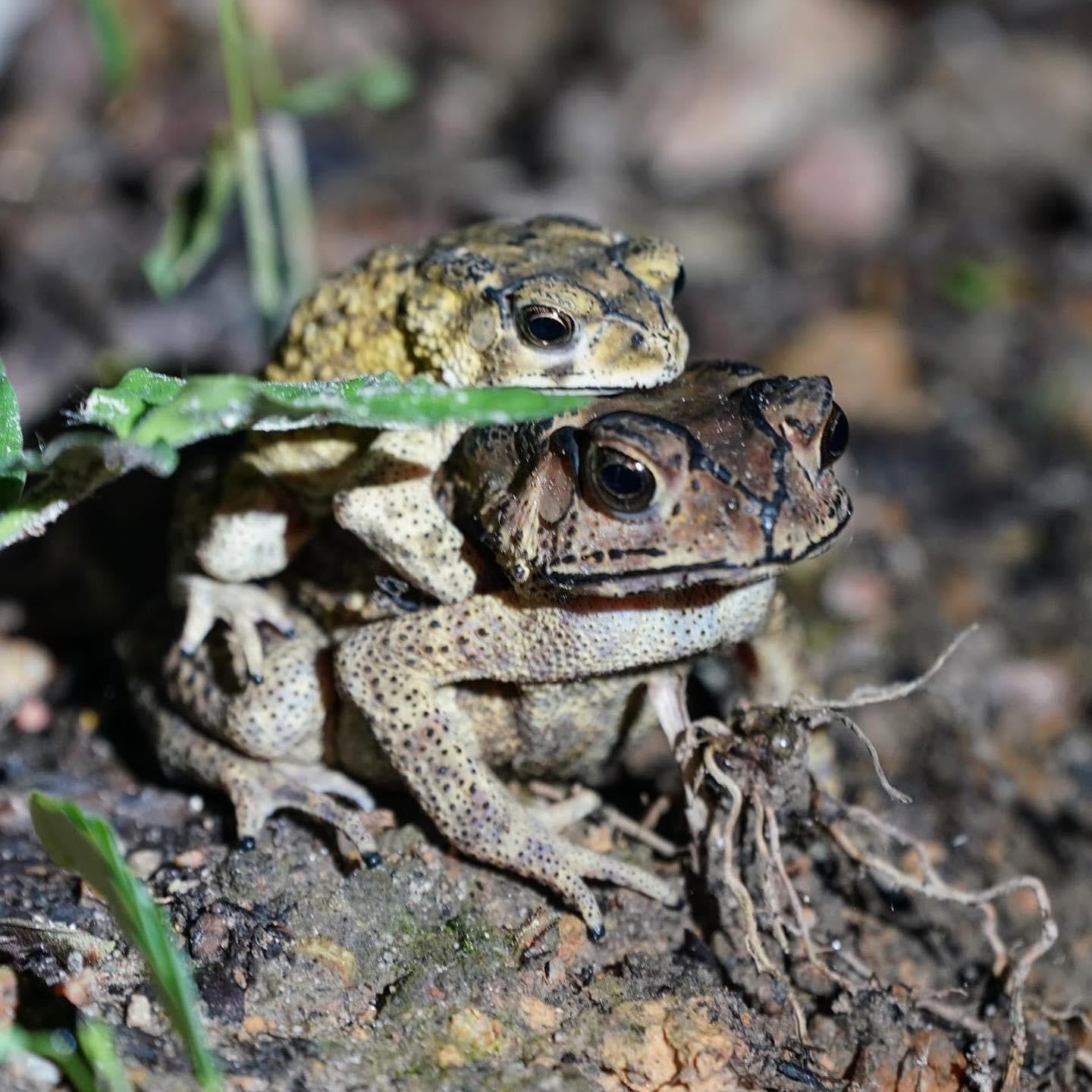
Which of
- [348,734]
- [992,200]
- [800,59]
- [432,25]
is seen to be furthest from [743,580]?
[432,25]

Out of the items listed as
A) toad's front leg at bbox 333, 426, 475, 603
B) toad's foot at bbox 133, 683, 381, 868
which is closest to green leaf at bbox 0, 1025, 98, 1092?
toad's foot at bbox 133, 683, 381, 868

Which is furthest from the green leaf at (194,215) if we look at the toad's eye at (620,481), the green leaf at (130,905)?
the green leaf at (130,905)

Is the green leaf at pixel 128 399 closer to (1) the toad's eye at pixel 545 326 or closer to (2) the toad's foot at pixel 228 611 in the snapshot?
(1) the toad's eye at pixel 545 326

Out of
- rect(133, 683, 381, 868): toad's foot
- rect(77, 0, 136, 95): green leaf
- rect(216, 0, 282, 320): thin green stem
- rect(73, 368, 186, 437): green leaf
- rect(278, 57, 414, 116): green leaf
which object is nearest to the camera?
rect(73, 368, 186, 437): green leaf

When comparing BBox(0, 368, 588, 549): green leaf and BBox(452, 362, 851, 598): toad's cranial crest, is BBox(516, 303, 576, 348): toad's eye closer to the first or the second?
BBox(452, 362, 851, 598): toad's cranial crest

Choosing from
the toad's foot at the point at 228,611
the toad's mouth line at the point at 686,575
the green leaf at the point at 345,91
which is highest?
the green leaf at the point at 345,91
